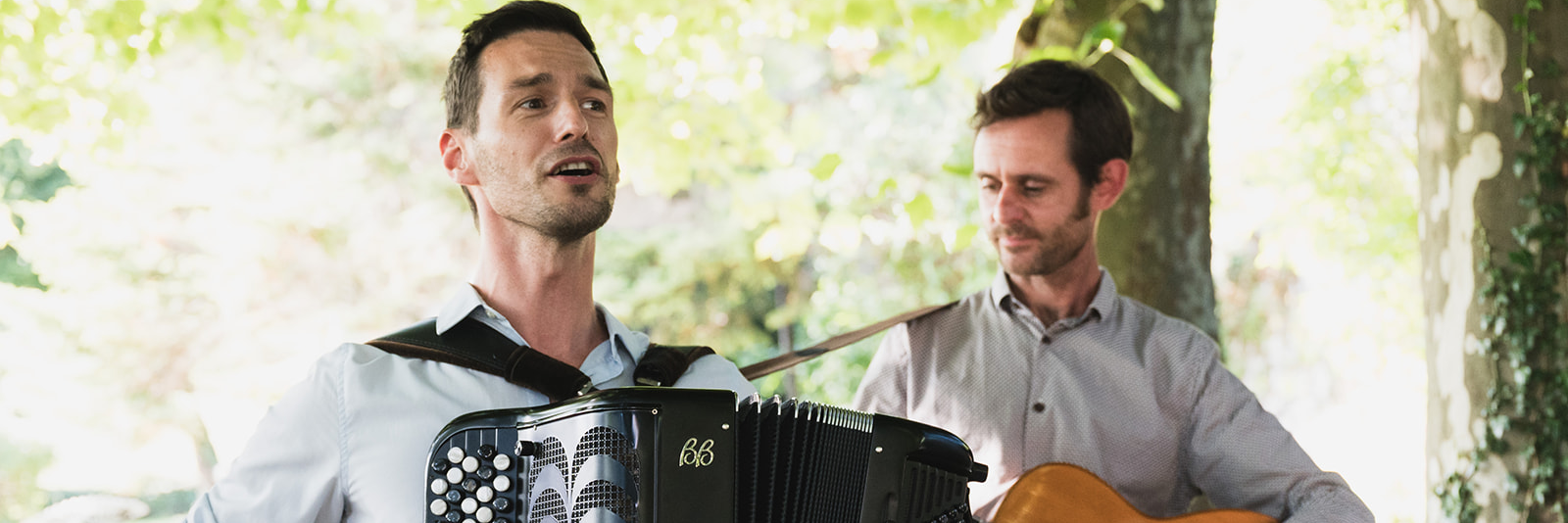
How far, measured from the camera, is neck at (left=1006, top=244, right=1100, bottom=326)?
9.16 ft

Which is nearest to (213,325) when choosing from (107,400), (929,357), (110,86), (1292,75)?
(107,400)

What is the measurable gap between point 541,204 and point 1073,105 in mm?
1411

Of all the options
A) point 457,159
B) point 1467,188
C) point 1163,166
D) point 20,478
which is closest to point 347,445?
point 457,159

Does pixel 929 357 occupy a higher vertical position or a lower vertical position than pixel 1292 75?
lower

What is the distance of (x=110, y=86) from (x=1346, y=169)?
932cm

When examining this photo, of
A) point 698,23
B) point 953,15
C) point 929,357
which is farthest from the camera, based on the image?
point 698,23

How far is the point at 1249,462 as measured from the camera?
264cm

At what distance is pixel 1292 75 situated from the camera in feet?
34.2

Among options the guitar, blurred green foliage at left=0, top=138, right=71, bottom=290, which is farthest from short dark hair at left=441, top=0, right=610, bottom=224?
blurred green foliage at left=0, top=138, right=71, bottom=290

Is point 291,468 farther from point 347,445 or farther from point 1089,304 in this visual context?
point 1089,304

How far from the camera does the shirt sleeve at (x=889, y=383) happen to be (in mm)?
2760

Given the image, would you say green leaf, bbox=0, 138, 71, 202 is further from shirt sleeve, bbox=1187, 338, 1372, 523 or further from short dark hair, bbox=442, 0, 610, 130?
shirt sleeve, bbox=1187, 338, 1372, 523

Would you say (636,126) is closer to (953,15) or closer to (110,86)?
(953,15)

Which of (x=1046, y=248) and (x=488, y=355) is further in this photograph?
(x=1046, y=248)
